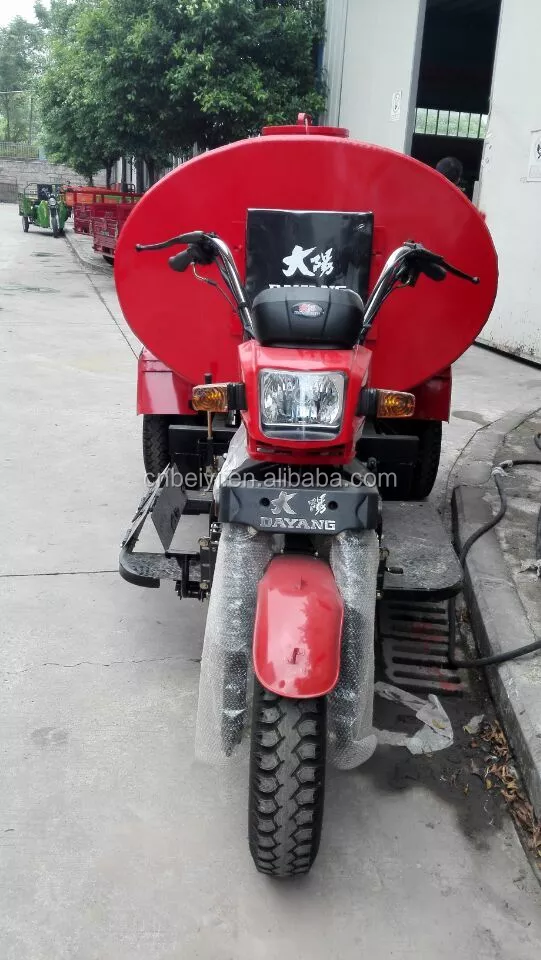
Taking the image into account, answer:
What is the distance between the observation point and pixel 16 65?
61500 millimetres

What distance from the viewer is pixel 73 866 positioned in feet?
6.93

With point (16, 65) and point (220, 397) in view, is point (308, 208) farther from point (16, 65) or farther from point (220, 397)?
point (16, 65)

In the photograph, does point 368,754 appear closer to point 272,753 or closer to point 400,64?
point 272,753

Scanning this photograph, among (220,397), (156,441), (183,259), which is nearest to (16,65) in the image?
(156,441)

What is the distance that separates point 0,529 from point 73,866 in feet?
7.47

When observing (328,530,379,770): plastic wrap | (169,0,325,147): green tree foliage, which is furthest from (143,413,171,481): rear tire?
(169,0,325,147): green tree foliage

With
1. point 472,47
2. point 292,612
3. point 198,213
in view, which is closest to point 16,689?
point 292,612

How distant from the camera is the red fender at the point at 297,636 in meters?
1.89

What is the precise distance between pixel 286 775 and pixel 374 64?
36.6 feet

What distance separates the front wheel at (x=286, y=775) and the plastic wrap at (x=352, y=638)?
18 centimetres

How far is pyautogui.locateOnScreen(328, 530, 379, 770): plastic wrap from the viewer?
2.15 m

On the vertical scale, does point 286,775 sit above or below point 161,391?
below

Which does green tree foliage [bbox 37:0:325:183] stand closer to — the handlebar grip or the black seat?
the handlebar grip

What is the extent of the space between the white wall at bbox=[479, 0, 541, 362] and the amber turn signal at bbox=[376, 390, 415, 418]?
6.23 metres
